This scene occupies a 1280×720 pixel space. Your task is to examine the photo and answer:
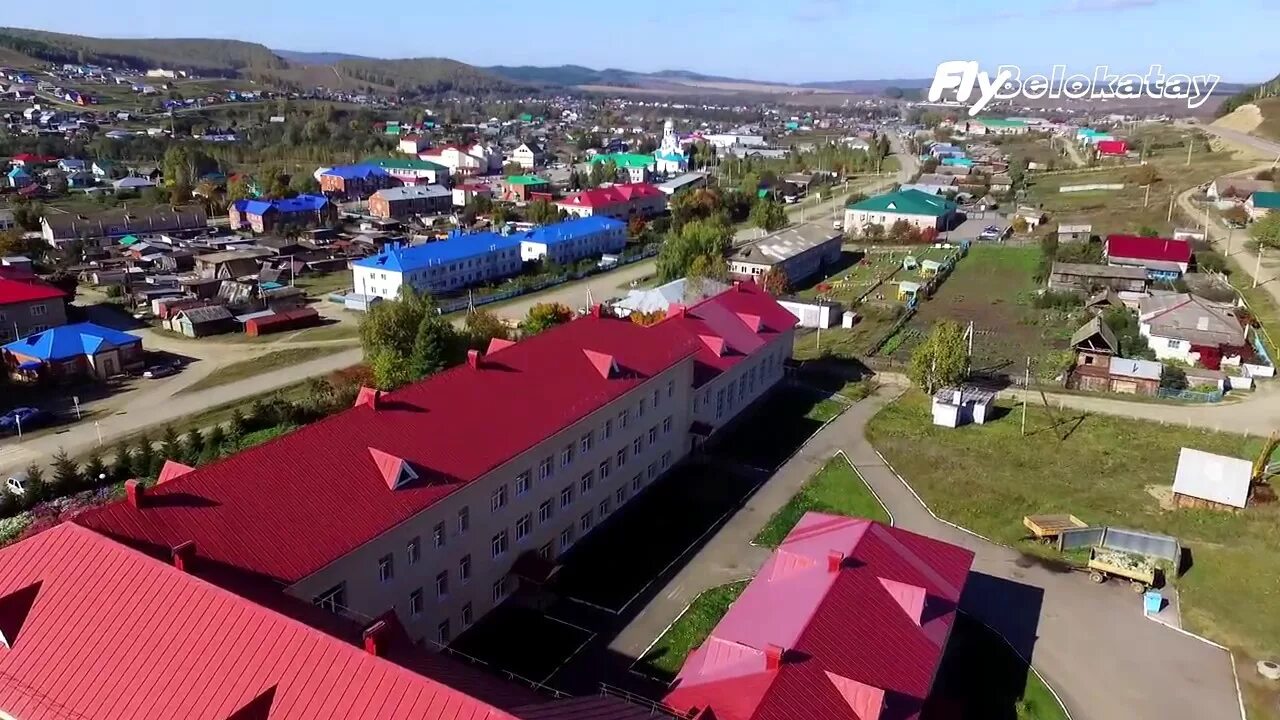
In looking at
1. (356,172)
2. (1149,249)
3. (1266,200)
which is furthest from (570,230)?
(1266,200)

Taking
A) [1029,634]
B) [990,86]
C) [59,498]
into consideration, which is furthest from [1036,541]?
[990,86]

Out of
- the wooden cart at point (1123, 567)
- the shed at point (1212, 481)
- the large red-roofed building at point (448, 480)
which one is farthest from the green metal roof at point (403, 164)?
the wooden cart at point (1123, 567)

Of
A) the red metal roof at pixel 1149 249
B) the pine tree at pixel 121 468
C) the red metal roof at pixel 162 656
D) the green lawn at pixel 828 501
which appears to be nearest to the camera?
the red metal roof at pixel 162 656

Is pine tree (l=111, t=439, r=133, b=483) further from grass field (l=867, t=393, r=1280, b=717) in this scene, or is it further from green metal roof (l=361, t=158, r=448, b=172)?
green metal roof (l=361, t=158, r=448, b=172)

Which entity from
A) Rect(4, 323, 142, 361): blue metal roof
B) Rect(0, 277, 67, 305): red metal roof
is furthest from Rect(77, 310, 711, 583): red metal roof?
Rect(0, 277, 67, 305): red metal roof

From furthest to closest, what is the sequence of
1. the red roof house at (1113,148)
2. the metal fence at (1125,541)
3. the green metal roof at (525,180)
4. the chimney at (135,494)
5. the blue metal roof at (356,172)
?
the red roof house at (1113,148), the blue metal roof at (356,172), the green metal roof at (525,180), the metal fence at (1125,541), the chimney at (135,494)

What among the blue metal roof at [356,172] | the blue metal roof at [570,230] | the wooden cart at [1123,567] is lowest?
the wooden cart at [1123,567]

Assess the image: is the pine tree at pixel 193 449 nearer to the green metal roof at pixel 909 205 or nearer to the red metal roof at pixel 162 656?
the red metal roof at pixel 162 656

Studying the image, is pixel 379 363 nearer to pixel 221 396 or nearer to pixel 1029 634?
pixel 221 396
